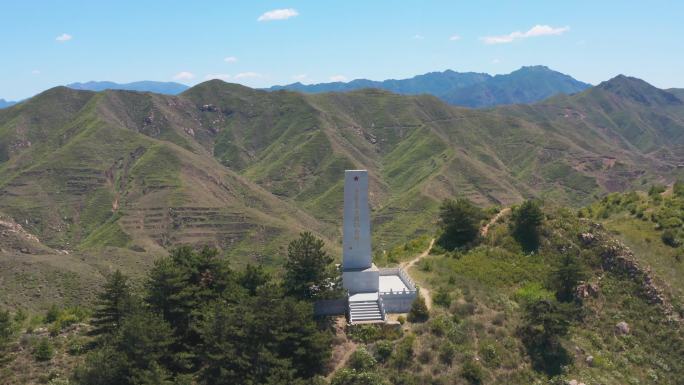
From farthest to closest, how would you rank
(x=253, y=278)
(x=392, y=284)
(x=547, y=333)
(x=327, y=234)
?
(x=327, y=234) → (x=392, y=284) → (x=253, y=278) → (x=547, y=333)

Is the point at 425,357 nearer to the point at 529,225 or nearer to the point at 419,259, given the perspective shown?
the point at 419,259

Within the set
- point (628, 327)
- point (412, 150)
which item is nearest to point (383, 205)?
point (412, 150)

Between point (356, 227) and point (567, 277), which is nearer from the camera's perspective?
point (567, 277)

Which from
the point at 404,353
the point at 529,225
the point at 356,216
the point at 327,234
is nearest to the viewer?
the point at 404,353

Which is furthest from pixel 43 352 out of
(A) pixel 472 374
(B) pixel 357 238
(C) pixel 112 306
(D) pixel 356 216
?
(A) pixel 472 374

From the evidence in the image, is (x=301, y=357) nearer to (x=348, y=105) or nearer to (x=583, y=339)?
(x=583, y=339)

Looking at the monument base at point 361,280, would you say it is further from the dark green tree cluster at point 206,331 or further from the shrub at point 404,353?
the shrub at point 404,353

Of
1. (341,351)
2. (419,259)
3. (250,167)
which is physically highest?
(250,167)
